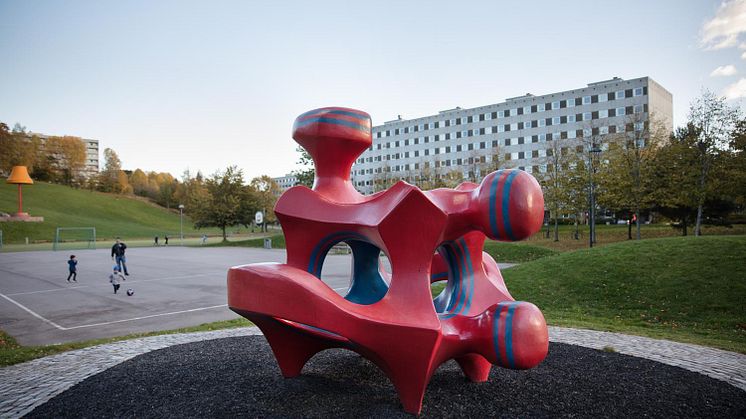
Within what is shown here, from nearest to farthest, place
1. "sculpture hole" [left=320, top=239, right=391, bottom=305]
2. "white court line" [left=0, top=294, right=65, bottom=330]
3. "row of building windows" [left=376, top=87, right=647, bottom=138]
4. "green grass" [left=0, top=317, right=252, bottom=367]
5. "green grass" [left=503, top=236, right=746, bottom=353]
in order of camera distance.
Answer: "sculpture hole" [left=320, top=239, right=391, bottom=305], "green grass" [left=0, top=317, right=252, bottom=367], "green grass" [left=503, top=236, right=746, bottom=353], "white court line" [left=0, top=294, right=65, bottom=330], "row of building windows" [left=376, top=87, right=647, bottom=138]

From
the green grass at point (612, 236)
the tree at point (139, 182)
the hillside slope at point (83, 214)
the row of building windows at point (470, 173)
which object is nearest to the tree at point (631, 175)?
the green grass at point (612, 236)

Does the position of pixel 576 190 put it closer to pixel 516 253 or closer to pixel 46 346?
pixel 516 253

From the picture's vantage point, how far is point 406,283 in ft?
18.9

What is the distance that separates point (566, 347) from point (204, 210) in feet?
168

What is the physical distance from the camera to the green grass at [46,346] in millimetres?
8695

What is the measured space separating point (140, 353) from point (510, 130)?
7254cm

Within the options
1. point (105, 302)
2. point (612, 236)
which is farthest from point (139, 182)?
point (105, 302)

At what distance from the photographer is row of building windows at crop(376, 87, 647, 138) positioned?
2507 inches

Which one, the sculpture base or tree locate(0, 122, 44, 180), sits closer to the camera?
the sculpture base

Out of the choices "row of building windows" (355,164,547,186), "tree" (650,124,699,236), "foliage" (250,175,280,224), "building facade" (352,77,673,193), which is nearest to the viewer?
"tree" (650,124,699,236)

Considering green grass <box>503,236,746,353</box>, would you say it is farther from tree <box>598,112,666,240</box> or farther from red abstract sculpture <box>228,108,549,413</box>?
tree <box>598,112,666,240</box>

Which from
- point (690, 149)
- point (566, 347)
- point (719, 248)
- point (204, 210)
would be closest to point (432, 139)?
point (204, 210)

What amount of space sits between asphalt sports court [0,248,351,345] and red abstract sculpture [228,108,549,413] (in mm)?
7543

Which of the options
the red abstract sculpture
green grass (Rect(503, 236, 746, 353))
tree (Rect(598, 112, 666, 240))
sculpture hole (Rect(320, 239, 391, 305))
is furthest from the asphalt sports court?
tree (Rect(598, 112, 666, 240))
